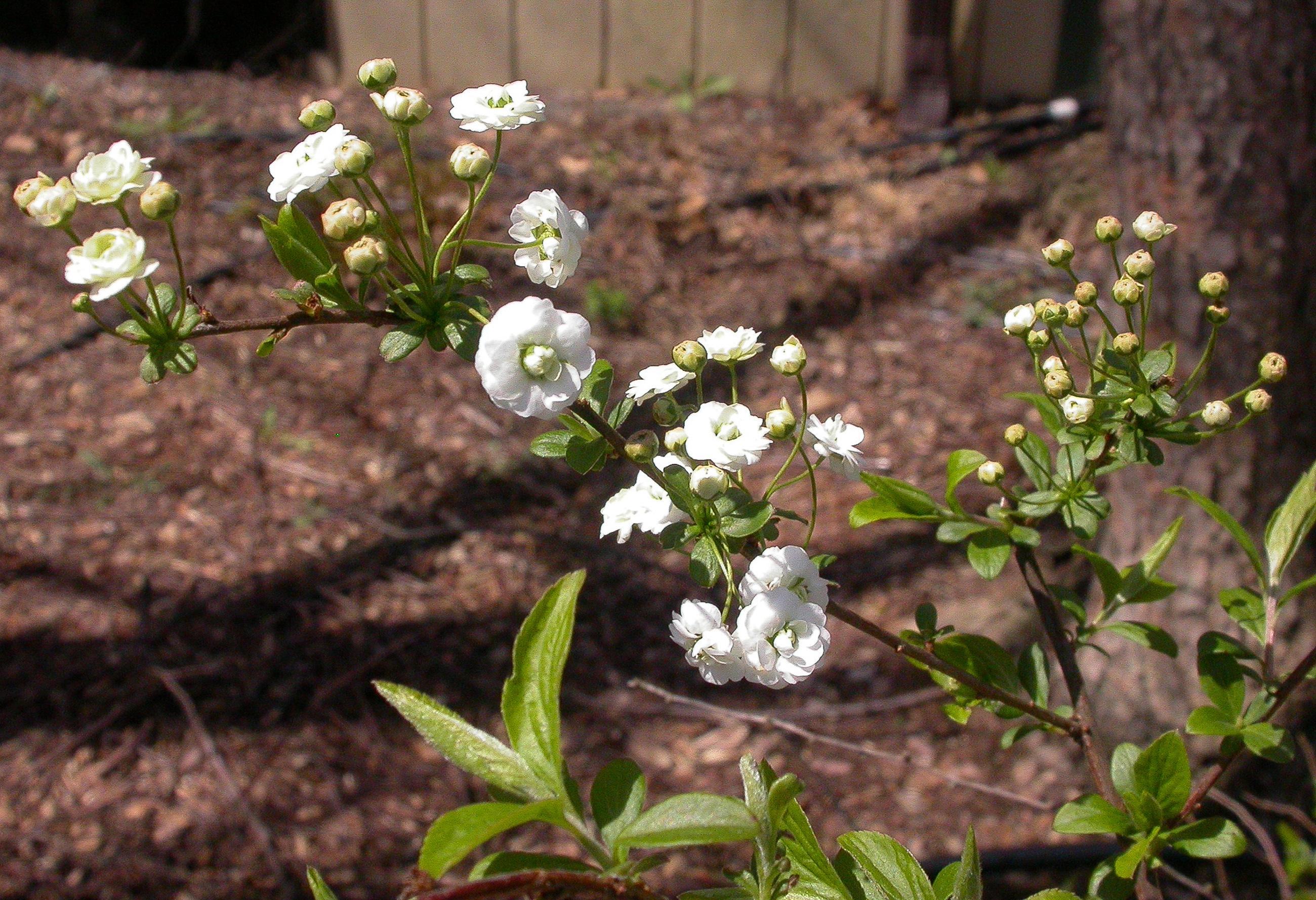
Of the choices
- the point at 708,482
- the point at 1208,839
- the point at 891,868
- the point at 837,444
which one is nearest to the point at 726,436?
the point at 708,482

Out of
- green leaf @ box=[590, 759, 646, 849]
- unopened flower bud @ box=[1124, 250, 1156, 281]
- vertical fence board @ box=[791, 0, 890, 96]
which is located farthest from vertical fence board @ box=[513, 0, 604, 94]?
green leaf @ box=[590, 759, 646, 849]

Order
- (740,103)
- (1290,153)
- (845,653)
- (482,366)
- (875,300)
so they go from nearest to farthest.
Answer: (482,366) < (1290,153) < (845,653) < (875,300) < (740,103)

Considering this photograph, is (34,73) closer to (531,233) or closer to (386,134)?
(386,134)

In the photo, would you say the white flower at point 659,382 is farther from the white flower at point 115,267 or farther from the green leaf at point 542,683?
the white flower at point 115,267

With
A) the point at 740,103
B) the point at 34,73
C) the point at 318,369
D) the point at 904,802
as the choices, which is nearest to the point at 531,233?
the point at 904,802

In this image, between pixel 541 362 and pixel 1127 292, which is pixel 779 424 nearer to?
pixel 541 362

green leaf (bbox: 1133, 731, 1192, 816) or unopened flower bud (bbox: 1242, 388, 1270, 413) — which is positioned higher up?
unopened flower bud (bbox: 1242, 388, 1270, 413)

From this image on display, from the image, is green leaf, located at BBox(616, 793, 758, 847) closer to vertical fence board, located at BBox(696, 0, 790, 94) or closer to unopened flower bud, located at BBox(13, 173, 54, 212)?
unopened flower bud, located at BBox(13, 173, 54, 212)
